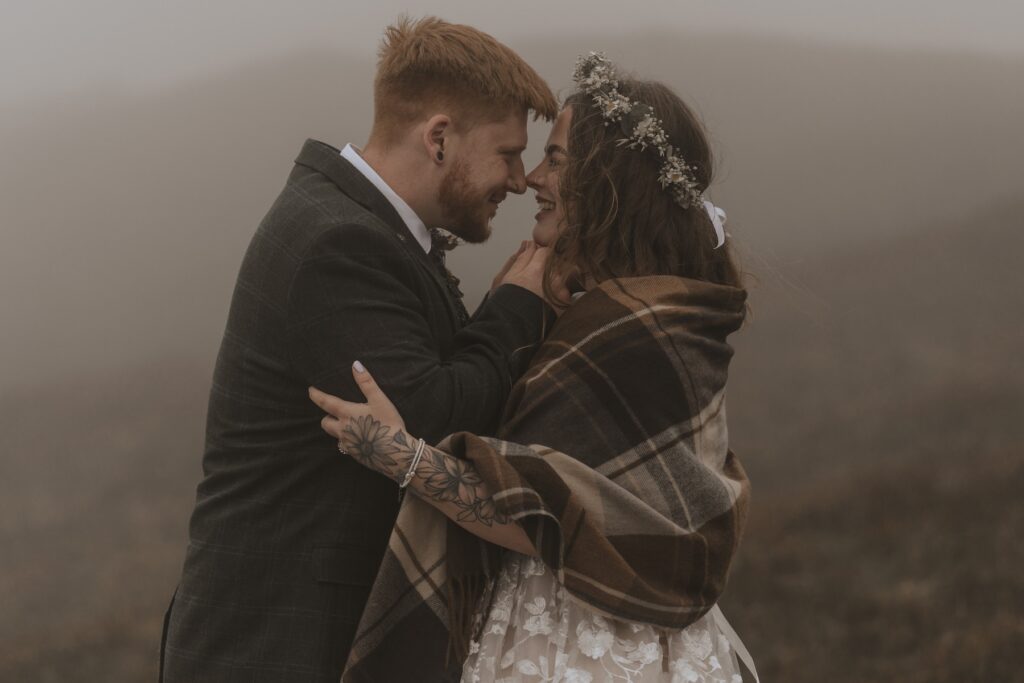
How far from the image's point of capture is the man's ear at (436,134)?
2.17 metres

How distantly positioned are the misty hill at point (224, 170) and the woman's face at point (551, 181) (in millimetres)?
2697

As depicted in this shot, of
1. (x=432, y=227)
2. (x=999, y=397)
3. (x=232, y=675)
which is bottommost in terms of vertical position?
(x=999, y=397)

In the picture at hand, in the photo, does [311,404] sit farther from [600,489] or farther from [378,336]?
[600,489]

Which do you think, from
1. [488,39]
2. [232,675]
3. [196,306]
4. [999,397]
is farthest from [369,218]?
[999,397]

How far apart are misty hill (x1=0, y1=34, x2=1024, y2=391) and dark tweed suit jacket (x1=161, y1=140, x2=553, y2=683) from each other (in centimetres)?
294

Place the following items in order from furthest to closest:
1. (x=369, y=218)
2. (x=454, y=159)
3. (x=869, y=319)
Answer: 1. (x=869, y=319)
2. (x=454, y=159)
3. (x=369, y=218)

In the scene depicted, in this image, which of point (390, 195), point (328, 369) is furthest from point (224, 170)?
point (328, 369)

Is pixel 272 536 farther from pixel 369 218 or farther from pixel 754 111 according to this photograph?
pixel 754 111

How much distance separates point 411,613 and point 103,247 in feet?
11.2

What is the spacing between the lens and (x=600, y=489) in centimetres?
199

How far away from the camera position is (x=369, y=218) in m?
1.97

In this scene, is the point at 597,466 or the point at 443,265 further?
the point at 443,265

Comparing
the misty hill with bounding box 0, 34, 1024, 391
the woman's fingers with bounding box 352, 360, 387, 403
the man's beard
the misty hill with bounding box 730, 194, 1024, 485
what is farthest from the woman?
the misty hill with bounding box 0, 34, 1024, 391

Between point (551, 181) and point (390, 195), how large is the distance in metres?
0.32
